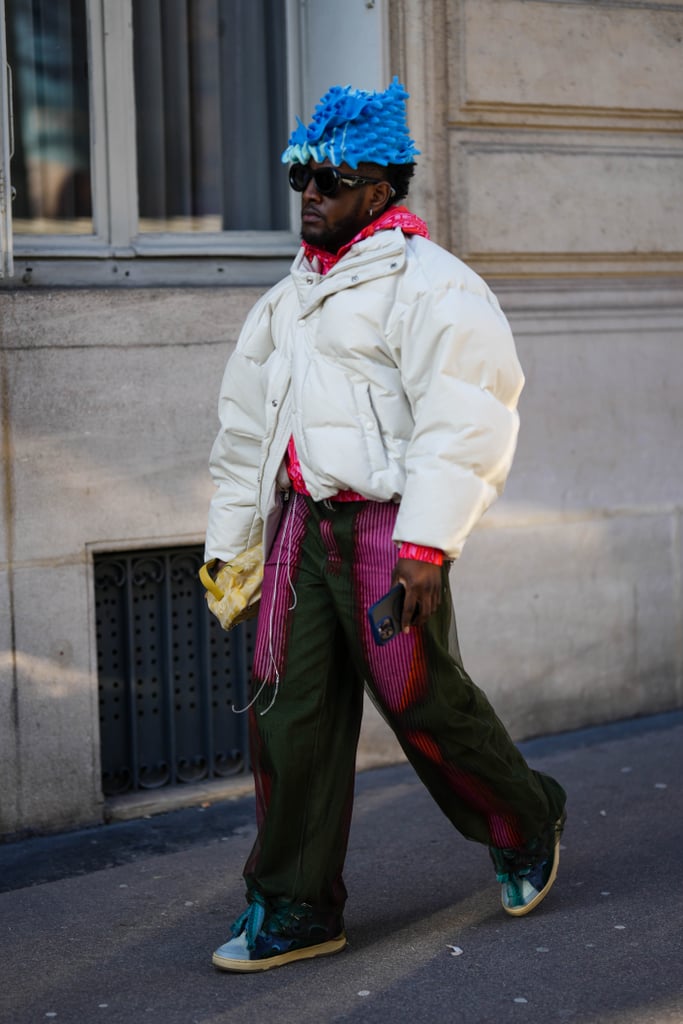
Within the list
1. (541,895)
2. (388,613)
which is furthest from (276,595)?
(541,895)

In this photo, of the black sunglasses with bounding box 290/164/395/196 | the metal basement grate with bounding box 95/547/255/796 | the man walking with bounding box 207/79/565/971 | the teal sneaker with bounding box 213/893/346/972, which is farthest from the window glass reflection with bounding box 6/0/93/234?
the teal sneaker with bounding box 213/893/346/972

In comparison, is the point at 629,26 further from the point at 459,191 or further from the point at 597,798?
the point at 597,798

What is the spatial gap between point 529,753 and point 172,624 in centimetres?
148

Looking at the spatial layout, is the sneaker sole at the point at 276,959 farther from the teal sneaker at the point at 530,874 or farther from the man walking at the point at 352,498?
the teal sneaker at the point at 530,874

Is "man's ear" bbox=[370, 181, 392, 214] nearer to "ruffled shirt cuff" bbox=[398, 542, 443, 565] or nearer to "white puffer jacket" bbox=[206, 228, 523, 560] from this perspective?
"white puffer jacket" bbox=[206, 228, 523, 560]

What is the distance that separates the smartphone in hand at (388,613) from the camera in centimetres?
357

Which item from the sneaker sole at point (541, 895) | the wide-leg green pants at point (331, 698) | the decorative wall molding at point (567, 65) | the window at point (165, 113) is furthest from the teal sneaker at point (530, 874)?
the decorative wall molding at point (567, 65)

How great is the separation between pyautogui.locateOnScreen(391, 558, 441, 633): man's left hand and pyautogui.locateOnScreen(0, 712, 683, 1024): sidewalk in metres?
0.90

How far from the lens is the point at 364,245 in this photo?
3.72 m

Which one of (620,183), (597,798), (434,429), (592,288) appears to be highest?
(620,183)

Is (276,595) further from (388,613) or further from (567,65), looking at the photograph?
(567,65)

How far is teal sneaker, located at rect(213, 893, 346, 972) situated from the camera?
3811 mm

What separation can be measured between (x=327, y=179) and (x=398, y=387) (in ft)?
1.74

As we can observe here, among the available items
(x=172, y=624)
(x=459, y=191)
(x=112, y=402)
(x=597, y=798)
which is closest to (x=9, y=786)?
(x=172, y=624)
